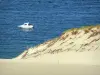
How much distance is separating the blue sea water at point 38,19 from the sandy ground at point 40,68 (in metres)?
0.08

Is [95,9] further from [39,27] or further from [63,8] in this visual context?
[39,27]

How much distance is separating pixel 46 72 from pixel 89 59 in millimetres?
389

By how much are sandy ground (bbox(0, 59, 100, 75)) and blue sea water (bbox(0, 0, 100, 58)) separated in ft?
0.27

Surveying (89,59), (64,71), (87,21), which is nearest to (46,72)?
(64,71)

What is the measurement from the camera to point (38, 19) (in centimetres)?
260

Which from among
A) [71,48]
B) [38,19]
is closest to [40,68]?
[71,48]

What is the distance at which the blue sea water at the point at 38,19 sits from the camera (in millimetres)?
2566

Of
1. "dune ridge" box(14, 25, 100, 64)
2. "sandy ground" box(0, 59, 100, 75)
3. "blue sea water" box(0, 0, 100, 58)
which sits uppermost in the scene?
"blue sea water" box(0, 0, 100, 58)

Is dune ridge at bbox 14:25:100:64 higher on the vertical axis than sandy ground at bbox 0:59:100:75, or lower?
higher

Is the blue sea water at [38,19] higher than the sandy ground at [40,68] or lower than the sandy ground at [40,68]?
higher

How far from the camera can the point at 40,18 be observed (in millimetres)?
2602

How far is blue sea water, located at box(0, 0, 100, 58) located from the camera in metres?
2.57

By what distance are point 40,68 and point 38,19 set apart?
16.9 inches

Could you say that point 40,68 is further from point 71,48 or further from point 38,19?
point 38,19
